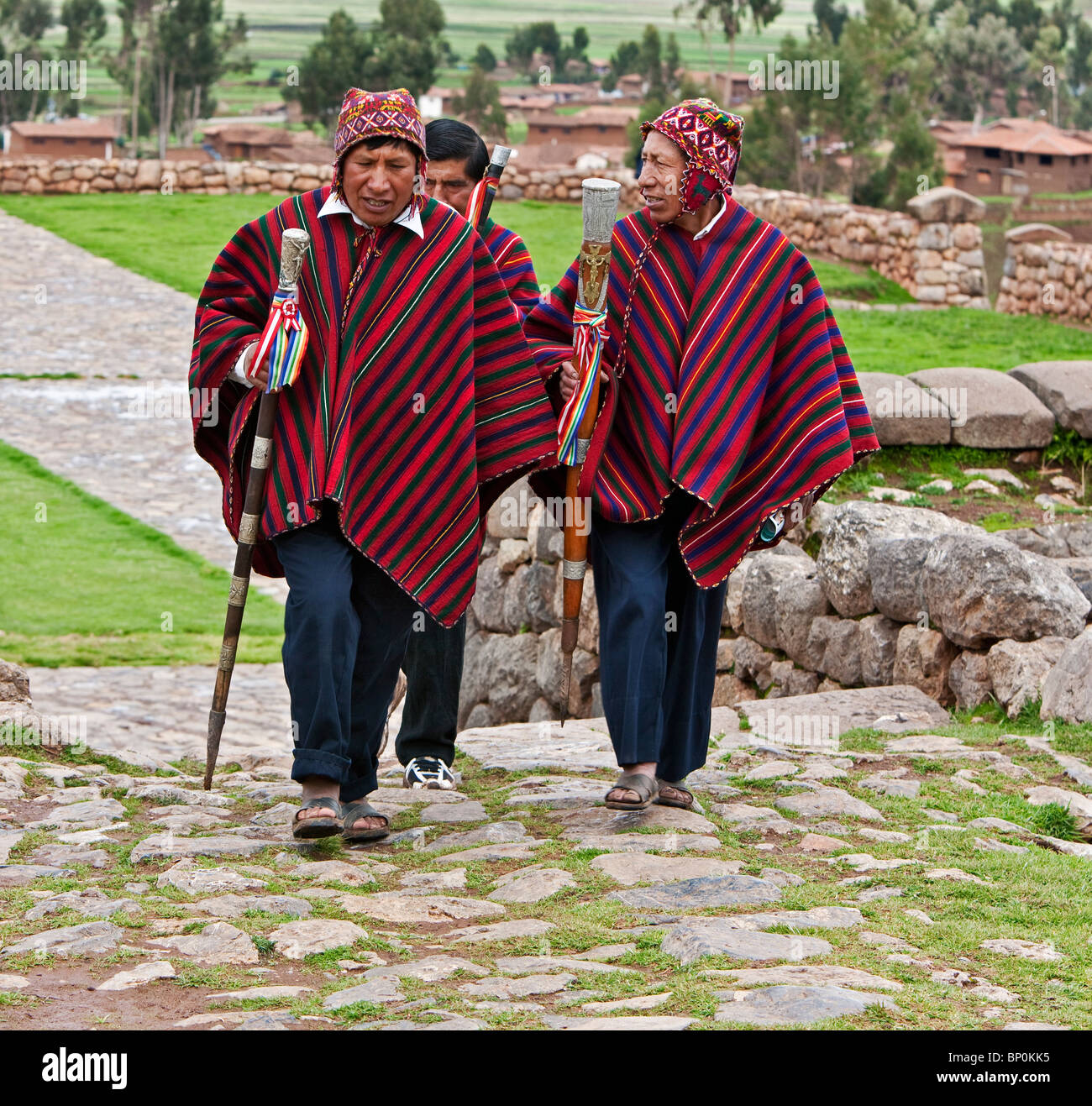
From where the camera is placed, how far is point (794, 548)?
9430mm

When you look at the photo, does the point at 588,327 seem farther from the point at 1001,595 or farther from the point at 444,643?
the point at 1001,595

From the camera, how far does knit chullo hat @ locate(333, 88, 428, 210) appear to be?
16.4ft

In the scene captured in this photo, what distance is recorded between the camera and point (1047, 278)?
18.7m

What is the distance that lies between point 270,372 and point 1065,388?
264 inches

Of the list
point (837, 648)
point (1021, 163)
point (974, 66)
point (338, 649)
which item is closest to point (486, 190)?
point (338, 649)

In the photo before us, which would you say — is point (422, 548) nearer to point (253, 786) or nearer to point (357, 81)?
point (253, 786)

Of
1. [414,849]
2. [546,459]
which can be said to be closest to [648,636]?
[546,459]

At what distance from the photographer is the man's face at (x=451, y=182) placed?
6133mm

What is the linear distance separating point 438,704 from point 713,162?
7.39ft

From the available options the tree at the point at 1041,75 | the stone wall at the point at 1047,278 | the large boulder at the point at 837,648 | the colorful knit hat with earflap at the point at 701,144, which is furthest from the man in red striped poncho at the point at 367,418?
the tree at the point at 1041,75

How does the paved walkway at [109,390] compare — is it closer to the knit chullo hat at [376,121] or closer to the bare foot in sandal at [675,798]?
the bare foot in sandal at [675,798]

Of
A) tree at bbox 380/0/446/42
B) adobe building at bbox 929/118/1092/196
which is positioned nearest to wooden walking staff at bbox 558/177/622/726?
tree at bbox 380/0/446/42

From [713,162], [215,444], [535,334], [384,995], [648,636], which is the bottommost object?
[384,995]

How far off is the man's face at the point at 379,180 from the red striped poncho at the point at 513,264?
0.97 metres
